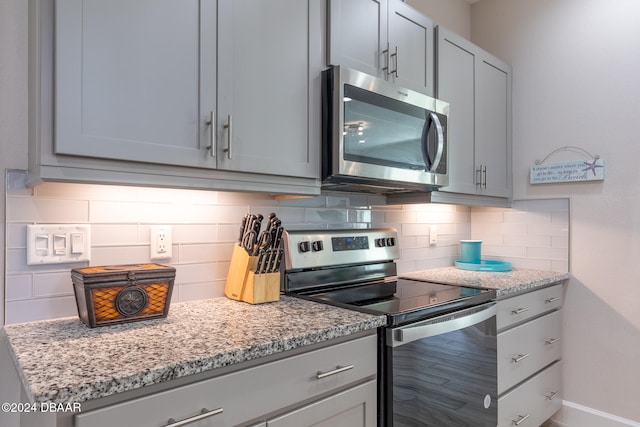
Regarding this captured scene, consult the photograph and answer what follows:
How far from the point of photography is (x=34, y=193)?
1243mm

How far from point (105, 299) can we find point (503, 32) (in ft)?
9.35

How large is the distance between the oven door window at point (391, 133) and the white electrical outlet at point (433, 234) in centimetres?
65

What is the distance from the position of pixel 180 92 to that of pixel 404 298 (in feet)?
3.73

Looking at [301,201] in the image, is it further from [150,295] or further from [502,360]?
[502,360]

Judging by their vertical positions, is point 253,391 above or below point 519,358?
above

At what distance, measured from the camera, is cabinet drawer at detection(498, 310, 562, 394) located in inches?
76.5

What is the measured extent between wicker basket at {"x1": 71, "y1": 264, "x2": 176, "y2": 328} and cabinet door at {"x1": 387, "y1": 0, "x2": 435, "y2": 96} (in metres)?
1.29

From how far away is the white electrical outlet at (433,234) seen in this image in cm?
259

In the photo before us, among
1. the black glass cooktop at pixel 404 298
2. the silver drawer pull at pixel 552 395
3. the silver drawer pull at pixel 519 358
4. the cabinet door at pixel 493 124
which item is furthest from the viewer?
the cabinet door at pixel 493 124

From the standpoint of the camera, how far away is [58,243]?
127 centimetres

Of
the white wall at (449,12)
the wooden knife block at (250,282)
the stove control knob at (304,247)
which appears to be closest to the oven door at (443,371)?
the wooden knife block at (250,282)

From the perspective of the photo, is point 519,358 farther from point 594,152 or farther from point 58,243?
point 58,243

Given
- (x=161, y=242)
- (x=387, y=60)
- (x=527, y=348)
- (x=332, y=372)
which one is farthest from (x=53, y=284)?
(x=527, y=348)

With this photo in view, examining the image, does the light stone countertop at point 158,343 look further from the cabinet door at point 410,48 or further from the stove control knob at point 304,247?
the cabinet door at point 410,48
